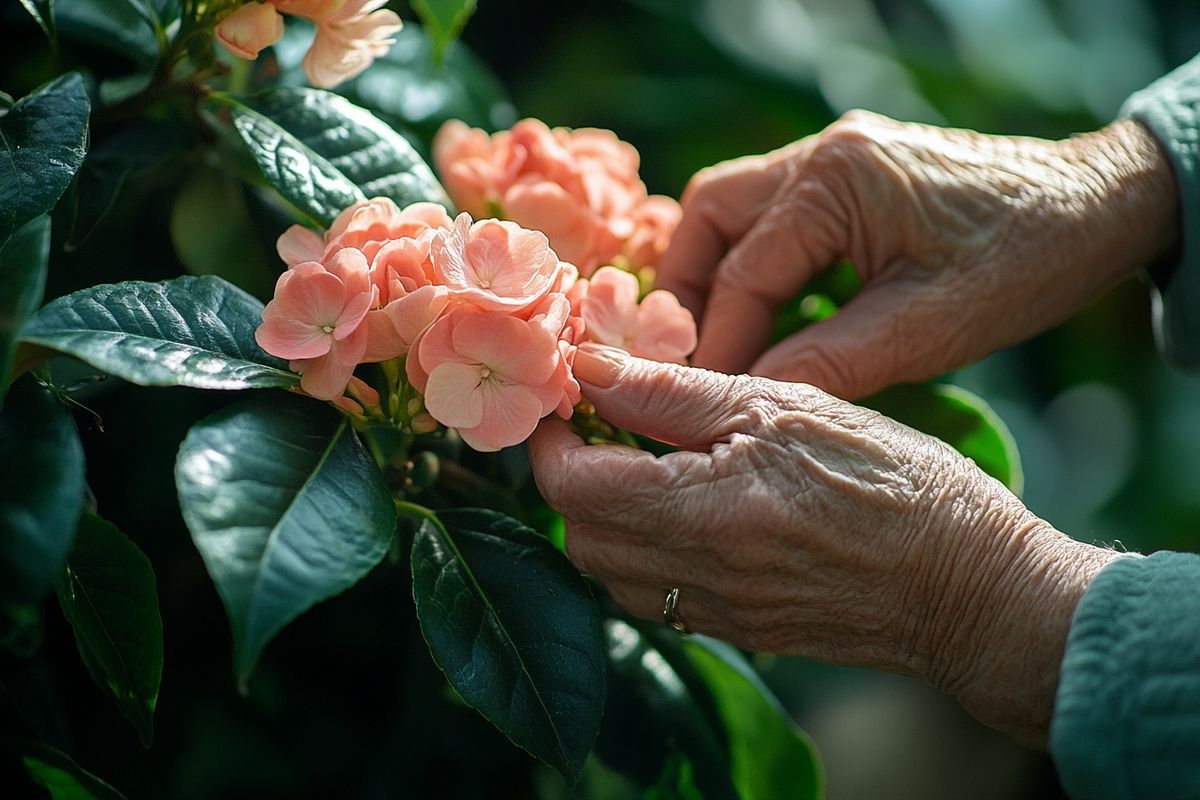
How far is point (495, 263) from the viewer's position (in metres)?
0.64

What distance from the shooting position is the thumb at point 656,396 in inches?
27.8

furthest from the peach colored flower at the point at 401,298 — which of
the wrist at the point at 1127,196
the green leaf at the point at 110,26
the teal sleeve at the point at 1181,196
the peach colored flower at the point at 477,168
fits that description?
the teal sleeve at the point at 1181,196

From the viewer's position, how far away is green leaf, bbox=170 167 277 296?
82 cm

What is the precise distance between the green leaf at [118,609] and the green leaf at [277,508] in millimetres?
75

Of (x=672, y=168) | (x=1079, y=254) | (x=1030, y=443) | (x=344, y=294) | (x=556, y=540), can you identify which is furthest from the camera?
(x=1030, y=443)

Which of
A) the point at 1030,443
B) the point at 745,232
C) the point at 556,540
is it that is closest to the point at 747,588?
the point at 556,540

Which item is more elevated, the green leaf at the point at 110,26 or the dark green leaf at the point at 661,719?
the green leaf at the point at 110,26

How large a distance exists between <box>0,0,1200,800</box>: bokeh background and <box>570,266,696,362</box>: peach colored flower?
0.29 metres

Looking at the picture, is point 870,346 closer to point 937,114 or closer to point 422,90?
point 422,90

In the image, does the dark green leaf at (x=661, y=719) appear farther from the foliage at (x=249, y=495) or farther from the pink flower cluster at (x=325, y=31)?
the pink flower cluster at (x=325, y=31)

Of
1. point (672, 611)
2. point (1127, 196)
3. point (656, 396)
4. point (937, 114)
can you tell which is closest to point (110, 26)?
point (656, 396)

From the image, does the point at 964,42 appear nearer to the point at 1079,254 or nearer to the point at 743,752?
the point at 1079,254

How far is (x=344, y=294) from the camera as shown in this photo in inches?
24.1

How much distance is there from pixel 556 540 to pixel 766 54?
121 cm
